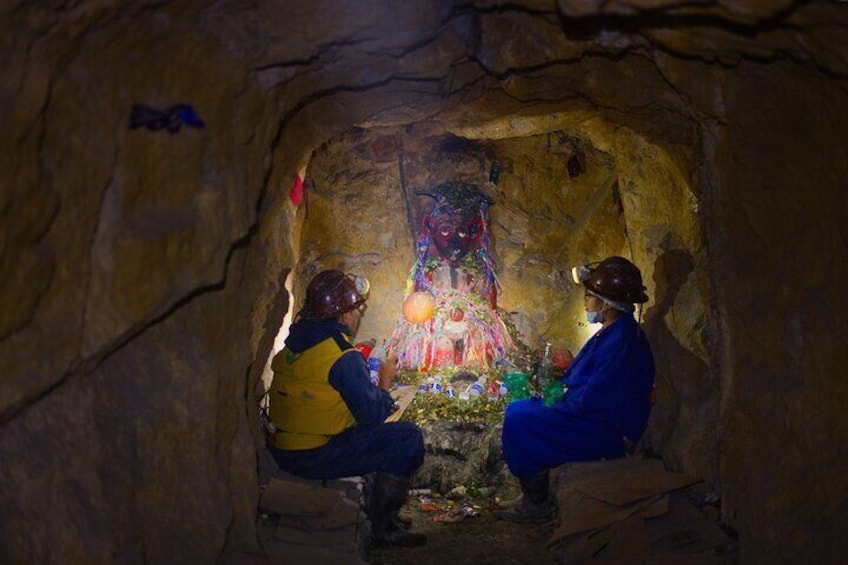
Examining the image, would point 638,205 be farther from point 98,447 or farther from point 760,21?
point 98,447

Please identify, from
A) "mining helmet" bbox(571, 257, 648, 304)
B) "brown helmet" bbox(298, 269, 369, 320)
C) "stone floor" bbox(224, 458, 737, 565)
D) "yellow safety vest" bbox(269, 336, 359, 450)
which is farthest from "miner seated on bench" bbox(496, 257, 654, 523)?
"brown helmet" bbox(298, 269, 369, 320)

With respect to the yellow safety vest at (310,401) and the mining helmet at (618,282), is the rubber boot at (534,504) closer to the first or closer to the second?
the mining helmet at (618,282)

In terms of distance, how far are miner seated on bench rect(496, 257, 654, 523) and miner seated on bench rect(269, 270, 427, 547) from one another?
3.00 feet

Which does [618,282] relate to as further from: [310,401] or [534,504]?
[310,401]

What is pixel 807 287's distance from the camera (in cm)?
344

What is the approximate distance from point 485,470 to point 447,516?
2.41 feet

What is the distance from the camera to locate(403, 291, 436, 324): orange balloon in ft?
23.6

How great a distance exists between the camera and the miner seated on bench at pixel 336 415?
4.10 metres

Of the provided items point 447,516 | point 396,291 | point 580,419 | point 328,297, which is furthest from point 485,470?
point 396,291

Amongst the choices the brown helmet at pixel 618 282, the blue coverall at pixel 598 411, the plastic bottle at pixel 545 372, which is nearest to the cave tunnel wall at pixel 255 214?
the blue coverall at pixel 598 411

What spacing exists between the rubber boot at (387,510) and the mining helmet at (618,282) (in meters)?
2.07

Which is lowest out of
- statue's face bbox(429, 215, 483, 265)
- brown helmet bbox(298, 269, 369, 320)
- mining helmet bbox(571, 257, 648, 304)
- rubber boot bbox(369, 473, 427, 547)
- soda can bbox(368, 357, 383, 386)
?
rubber boot bbox(369, 473, 427, 547)

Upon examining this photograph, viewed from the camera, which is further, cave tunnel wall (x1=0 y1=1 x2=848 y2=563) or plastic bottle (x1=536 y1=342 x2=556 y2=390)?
plastic bottle (x1=536 y1=342 x2=556 y2=390)

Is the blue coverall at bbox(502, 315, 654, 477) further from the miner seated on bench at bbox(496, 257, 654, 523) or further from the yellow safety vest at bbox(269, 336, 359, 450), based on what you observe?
the yellow safety vest at bbox(269, 336, 359, 450)
